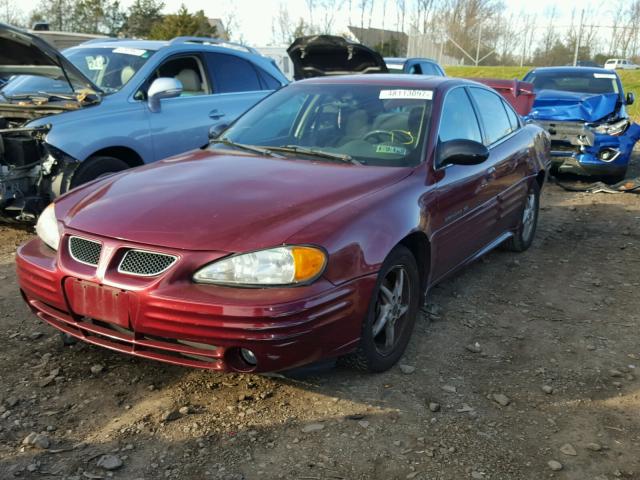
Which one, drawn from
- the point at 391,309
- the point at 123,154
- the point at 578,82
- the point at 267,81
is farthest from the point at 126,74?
the point at 578,82

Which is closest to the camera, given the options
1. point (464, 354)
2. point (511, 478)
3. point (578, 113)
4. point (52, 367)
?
point (511, 478)

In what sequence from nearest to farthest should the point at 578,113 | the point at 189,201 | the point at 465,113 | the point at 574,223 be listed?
the point at 189,201
the point at 465,113
the point at 574,223
the point at 578,113

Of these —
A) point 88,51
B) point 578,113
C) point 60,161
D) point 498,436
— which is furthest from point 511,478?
point 578,113

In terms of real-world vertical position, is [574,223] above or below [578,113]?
below

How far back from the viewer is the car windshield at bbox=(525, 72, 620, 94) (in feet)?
32.6

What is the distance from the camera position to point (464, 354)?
3.61 m

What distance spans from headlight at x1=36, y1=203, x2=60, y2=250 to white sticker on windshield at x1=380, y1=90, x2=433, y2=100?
2141 mm

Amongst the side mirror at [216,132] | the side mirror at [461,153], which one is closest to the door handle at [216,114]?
the side mirror at [216,132]

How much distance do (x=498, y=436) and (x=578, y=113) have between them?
23.2 feet

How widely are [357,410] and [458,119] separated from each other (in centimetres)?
218

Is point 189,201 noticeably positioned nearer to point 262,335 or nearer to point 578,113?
point 262,335

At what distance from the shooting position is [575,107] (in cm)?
881

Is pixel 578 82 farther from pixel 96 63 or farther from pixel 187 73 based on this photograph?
pixel 96 63

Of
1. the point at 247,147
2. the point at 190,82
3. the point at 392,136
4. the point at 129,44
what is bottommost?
the point at 247,147
